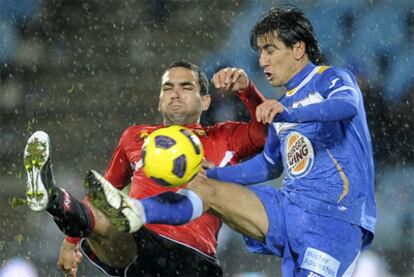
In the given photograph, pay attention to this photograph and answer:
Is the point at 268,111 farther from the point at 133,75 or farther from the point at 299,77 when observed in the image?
the point at 133,75

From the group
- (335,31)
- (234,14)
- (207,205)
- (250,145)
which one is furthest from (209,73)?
(207,205)

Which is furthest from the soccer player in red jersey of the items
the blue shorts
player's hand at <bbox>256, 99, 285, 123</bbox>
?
player's hand at <bbox>256, 99, 285, 123</bbox>

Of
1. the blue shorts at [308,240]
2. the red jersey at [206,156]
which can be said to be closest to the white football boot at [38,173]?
the red jersey at [206,156]

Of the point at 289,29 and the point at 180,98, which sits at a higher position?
the point at 289,29

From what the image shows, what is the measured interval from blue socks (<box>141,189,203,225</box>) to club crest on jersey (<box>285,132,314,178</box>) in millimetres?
545

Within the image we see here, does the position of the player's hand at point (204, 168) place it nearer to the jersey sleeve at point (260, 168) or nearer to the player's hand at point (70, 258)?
the jersey sleeve at point (260, 168)

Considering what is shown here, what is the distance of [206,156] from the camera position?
475 cm

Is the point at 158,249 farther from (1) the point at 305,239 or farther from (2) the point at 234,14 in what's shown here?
(2) the point at 234,14

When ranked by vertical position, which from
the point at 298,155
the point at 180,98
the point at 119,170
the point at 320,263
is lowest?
the point at 320,263

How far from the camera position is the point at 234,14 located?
7.96 metres

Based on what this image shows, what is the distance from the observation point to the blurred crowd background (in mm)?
7125

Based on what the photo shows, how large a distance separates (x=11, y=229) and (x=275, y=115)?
14.8ft

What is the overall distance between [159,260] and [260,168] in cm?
77

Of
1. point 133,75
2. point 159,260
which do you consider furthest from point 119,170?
point 133,75
